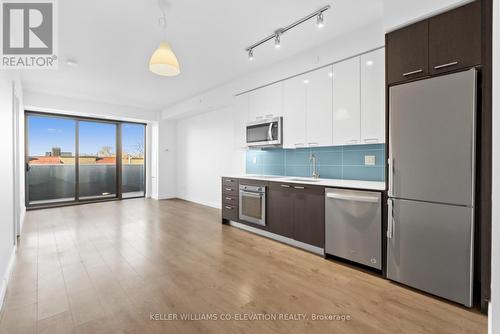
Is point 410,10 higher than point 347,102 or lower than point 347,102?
higher

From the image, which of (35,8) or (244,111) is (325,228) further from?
(35,8)

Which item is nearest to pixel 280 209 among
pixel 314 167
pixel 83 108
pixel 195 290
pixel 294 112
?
pixel 314 167

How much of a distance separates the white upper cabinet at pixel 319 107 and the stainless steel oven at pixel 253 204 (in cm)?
110

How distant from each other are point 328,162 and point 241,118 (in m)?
1.90

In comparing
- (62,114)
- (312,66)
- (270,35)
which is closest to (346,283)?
(312,66)

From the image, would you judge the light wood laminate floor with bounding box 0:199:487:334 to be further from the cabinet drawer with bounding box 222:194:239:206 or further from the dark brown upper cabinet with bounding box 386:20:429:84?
the dark brown upper cabinet with bounding box 386:20:429:84

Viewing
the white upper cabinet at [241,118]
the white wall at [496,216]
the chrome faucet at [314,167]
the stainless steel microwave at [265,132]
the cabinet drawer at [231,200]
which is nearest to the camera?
the white wall at [496,216]

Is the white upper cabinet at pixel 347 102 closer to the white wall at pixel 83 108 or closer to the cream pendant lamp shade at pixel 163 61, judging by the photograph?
the cream pendant lamp shade at pixel 163 61

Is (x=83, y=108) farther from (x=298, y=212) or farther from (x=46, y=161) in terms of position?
(x=298, y=212)

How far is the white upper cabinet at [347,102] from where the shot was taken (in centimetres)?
292

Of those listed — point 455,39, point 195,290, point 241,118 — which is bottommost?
point 195,290

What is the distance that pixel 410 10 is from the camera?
217 centimetres

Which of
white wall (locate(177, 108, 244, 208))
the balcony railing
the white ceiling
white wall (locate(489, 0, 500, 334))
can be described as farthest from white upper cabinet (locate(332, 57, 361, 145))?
the balcony railing

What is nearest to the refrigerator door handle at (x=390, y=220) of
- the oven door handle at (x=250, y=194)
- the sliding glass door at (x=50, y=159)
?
the oven door handle at (x=250, y=194)
